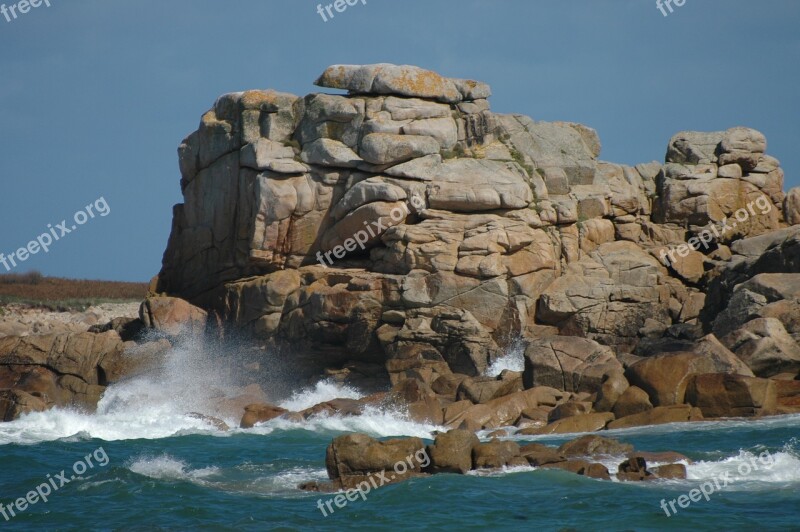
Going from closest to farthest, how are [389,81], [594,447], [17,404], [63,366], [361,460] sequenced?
[361,460], [594,447], [17,404], [63,366], [389,81]

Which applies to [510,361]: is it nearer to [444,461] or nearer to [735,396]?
[735,396]

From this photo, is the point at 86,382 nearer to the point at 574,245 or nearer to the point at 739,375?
the point at 574,245

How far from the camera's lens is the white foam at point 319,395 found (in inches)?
1220

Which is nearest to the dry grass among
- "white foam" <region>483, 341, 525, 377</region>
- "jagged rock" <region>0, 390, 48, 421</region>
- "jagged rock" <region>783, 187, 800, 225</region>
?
"jagged rock" <region>0, 390, 48, 421</region>

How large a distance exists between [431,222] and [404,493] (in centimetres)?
1599

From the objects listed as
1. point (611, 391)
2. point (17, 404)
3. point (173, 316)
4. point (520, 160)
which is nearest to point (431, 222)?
point (520, 160)

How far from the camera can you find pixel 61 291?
6250 centimetres

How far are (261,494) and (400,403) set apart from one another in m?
9.83

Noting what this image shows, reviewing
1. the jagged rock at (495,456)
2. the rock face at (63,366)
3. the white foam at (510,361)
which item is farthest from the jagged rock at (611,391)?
the rock face at (63,366)

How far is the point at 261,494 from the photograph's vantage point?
58.7ft

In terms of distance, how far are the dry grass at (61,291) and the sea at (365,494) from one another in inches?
Result: 1276

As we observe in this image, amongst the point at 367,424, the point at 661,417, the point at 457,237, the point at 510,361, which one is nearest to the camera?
the point at 661,417

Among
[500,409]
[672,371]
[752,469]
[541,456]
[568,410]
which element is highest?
[672,371]

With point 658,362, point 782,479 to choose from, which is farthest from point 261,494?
point 658,362
